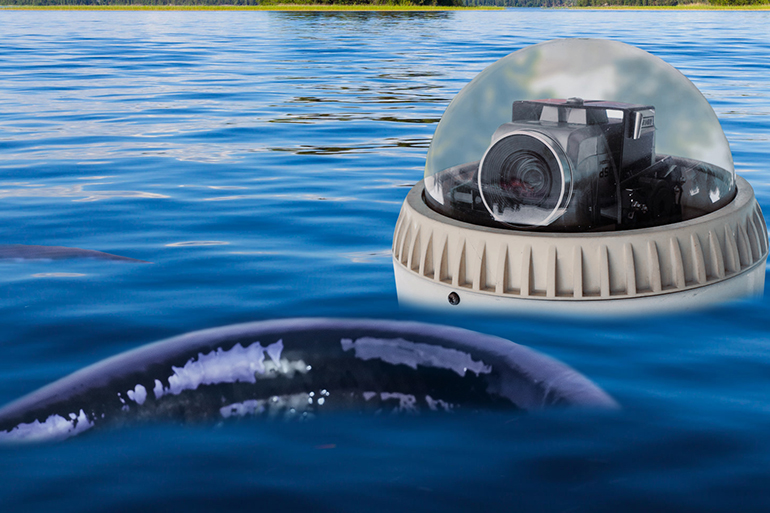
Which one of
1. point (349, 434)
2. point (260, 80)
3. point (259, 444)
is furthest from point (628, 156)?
point (260, 80)

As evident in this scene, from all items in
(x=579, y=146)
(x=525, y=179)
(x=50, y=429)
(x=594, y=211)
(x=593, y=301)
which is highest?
(x=579, y=146)

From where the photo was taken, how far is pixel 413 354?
375 centimetres

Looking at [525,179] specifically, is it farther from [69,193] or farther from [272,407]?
[69,193]

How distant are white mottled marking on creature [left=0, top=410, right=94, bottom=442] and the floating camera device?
5.85ft

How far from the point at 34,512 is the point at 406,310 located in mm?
2292

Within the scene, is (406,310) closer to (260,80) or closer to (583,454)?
(583,454)

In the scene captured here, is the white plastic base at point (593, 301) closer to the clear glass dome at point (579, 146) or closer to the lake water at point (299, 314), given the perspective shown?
the lake water at point (299, 314)

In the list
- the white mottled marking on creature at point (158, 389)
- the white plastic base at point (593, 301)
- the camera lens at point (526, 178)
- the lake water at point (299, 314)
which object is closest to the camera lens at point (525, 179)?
the camera lens at point (526, 178)

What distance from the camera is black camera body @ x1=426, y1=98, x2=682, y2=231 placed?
12.7ft

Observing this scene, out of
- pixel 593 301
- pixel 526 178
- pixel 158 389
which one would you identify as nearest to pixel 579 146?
pixel 526 178

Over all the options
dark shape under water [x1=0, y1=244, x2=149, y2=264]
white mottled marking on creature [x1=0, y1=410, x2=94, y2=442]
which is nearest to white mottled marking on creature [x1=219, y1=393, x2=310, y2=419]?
white mottled marking on creature [x1=0, y1=410, x2=94, y2=442]

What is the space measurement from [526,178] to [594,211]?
37cm

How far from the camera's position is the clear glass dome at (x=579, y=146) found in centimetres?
392

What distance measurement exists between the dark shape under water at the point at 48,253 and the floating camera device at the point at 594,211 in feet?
7.85
